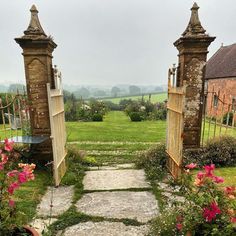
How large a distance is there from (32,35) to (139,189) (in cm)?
384

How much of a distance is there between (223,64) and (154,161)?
20078 mm

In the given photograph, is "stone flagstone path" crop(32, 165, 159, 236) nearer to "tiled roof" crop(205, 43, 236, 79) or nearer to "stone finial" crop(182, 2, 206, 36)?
"stone finial" crop(182, 2, 206, 36)

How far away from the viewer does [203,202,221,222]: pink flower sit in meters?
2.21

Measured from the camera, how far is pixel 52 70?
5.56m

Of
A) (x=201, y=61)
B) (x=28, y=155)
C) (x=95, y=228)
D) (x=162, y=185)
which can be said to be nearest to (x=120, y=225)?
(x=95, y=228)

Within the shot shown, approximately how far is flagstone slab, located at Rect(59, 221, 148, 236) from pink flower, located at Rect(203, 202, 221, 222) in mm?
1187

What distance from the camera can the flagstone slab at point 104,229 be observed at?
124 inches

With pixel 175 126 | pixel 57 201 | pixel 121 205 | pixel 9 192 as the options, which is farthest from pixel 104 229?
pixel 175 126

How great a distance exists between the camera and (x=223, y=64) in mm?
22891

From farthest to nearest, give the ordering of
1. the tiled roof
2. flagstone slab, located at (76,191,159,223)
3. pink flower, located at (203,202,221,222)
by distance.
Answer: the tiled roof → flagstone slab, located at (76,191,159,223) → pink flower, located at (203,202,221,222)

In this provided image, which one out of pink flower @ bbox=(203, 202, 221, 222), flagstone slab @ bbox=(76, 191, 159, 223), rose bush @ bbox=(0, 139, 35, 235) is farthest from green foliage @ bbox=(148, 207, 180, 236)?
rose bush @ bbox=(0, 139, 35, 235)

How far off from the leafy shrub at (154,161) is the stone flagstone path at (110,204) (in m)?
0.40

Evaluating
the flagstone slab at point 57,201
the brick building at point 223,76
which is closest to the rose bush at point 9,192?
the flagstone slab at point 57,201

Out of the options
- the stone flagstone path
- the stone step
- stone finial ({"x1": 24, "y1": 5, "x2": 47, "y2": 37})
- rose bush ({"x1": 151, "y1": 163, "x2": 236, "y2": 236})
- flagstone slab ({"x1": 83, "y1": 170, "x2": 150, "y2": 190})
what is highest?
stone finial ({"x1": 24, "y1": 5, "x2": 47, "y2": 37})
